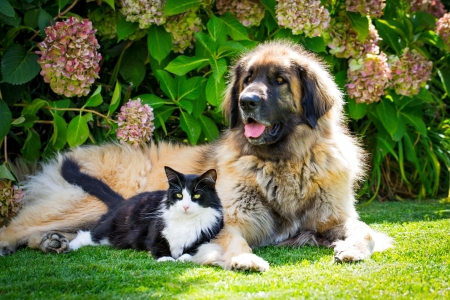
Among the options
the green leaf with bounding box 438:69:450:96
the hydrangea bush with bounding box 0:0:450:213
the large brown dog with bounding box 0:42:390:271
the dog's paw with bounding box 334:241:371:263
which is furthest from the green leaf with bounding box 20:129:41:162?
the green leaf with bounding box 438:69:450:96

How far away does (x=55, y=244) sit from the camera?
416 centimetres

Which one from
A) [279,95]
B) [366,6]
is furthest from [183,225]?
[366,6]

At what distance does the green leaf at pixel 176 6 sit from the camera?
513cm

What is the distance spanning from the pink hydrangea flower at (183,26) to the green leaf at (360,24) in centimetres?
144

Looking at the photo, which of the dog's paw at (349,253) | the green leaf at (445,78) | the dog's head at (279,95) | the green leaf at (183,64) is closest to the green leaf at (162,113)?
the green leaf at (183,64)

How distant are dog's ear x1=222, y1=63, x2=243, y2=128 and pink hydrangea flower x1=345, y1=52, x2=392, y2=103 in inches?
58.6

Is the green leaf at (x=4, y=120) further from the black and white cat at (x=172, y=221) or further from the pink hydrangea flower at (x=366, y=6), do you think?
the pink hydrangea flower at (x=366, y=6)

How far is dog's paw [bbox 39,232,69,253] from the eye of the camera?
4.16m

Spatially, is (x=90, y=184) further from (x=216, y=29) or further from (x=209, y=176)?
(x=216, y=29)

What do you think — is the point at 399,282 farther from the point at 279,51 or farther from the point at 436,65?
the point at 436,65

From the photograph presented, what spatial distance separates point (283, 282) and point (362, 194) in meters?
3.53

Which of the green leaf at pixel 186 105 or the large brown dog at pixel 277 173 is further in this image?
the green leaf at pixel 186 105

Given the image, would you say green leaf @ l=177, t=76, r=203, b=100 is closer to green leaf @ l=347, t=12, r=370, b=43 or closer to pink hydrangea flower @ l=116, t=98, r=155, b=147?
pink hydrangea flower @ l=116, t=98, r=155, b=147

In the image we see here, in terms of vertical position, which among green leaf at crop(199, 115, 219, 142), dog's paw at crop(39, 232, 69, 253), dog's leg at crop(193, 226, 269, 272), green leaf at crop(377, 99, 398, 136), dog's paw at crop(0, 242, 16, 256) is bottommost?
dog's paw at crop(0, 242, 16, 256)
